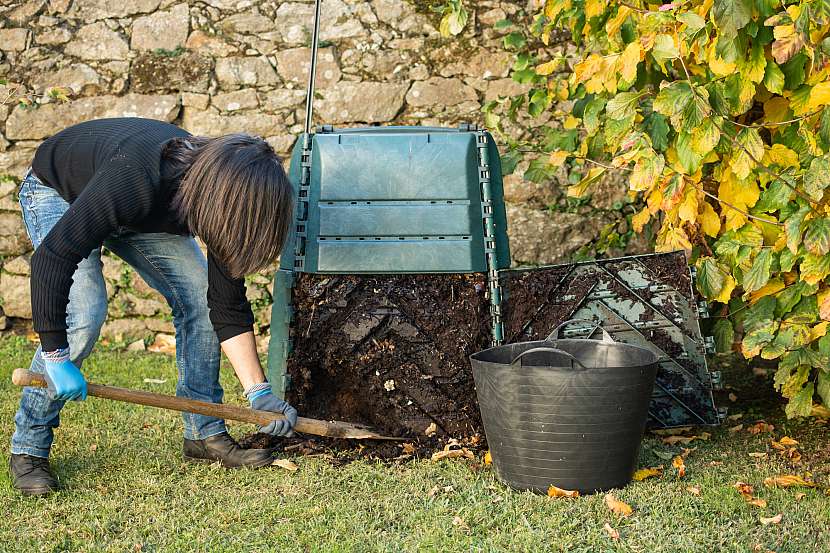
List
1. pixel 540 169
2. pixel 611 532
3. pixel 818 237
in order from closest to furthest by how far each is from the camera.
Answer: pixel 611 532, pixel 818 237, pixel 540 169

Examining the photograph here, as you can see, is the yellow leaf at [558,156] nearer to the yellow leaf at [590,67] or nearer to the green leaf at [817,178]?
the yellow leaf at [590,67]

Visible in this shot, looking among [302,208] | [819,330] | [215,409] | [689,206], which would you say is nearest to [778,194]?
[689,206]

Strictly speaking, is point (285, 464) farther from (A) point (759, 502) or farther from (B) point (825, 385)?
(B) point (825, 385)

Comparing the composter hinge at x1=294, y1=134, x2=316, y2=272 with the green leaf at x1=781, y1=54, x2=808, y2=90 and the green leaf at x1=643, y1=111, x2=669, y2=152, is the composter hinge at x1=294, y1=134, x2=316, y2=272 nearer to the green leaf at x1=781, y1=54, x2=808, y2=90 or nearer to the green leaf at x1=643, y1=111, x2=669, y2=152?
the green leaf at x1=643, y1=111, x2=669, y2=152

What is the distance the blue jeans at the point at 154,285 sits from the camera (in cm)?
296

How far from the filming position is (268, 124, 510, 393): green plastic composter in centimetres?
339

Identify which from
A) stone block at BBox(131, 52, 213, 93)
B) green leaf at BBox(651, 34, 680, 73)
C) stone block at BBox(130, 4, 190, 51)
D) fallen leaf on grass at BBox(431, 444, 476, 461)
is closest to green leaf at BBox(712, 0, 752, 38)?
green leaf at BBox(651, 34, 680, 73)

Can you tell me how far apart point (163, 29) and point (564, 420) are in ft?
12.1

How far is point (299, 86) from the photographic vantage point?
524 centimetres

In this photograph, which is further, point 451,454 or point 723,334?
point 723,334

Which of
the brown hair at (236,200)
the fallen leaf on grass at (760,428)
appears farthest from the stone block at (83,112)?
the fallen leaf on grass at (760,428)

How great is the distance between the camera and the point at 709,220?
3256 mm

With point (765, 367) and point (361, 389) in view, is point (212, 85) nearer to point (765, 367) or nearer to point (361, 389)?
point (361, 389)

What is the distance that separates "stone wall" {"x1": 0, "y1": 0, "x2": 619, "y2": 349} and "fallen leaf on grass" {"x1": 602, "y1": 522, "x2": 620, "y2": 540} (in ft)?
8.86
